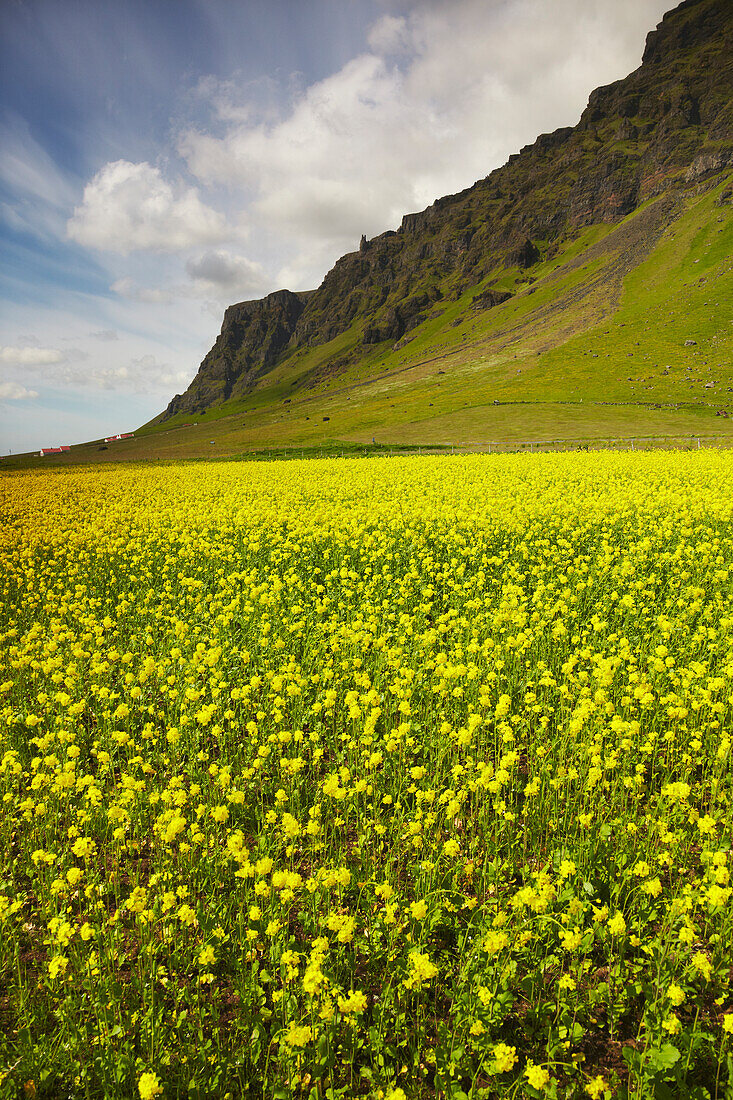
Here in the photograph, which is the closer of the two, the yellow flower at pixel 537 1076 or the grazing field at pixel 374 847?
the yellow flower at pixel 537 1076

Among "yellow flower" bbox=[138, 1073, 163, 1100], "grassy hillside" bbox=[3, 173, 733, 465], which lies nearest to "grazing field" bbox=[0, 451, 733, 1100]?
"yellow flower" bbox=[138, 1073, 163, 1100]

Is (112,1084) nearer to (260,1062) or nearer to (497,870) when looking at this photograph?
(260,1062)

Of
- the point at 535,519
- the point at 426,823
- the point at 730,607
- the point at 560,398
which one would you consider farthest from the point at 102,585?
the point at 560,398

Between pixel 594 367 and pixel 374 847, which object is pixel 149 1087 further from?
pixel 594 367

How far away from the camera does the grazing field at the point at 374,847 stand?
3176 mm

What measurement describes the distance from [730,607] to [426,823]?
7.77 metres

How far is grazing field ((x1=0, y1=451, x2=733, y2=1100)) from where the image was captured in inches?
125

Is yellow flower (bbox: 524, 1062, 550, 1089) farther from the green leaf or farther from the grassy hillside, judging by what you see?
the grassy hillside

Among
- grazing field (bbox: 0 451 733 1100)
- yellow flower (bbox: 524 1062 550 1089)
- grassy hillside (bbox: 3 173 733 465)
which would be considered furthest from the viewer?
grassy hillside (bbox: 3 173 733 465)

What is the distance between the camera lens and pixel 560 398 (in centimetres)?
9062

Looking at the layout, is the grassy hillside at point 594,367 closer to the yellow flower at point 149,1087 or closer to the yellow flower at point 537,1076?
the yellow flower at point 537,1076

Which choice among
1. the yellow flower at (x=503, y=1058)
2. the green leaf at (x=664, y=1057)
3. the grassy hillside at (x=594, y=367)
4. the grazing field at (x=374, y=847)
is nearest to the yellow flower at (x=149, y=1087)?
the grazing field at (x=374, y=847)

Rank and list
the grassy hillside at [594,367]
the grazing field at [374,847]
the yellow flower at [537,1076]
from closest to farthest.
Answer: the yellow flower at [537,1076] < the grazing field at [374,847] < the grassy hillside at [594,367]

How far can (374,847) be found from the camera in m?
4.92
